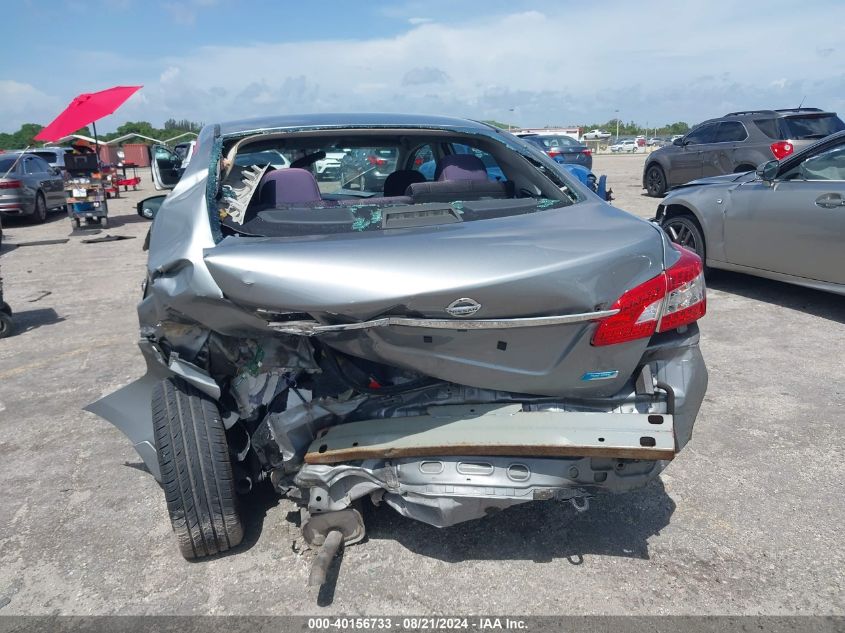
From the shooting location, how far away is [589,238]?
2.28 m

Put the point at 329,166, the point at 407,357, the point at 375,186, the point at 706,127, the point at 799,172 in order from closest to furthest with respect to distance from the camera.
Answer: the point at 407,357 → the point at 375,186 → the point at 329,166 → the point at 799,172 → the point at 706,127

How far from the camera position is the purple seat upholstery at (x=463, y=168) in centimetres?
337

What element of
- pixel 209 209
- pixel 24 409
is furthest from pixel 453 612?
pixel 24 409

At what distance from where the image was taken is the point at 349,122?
3.34 meters

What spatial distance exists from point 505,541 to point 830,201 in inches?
169

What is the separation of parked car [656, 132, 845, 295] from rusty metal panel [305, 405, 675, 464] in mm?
4016

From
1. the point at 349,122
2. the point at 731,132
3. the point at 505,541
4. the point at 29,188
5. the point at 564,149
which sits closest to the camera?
the point at 505,541

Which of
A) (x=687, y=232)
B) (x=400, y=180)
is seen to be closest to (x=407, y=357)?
(x=400, y=180)

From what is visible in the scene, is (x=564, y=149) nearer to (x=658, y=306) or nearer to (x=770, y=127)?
(x=770, y=127)

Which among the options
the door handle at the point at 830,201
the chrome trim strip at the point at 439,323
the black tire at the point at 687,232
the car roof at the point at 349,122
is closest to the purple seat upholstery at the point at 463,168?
the car roof at the point at 349,122

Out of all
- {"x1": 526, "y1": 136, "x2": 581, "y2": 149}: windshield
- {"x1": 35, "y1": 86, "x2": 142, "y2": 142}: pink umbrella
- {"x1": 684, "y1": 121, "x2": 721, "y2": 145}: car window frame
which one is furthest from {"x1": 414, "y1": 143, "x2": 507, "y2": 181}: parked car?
{"x1": 526, "y1": 136, "x2": 581, "y2": 149}: windshield

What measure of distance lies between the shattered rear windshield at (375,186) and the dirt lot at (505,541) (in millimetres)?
1320

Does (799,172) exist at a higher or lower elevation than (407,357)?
higher

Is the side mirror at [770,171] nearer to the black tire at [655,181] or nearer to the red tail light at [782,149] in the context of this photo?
the red tail light at [782,149]
